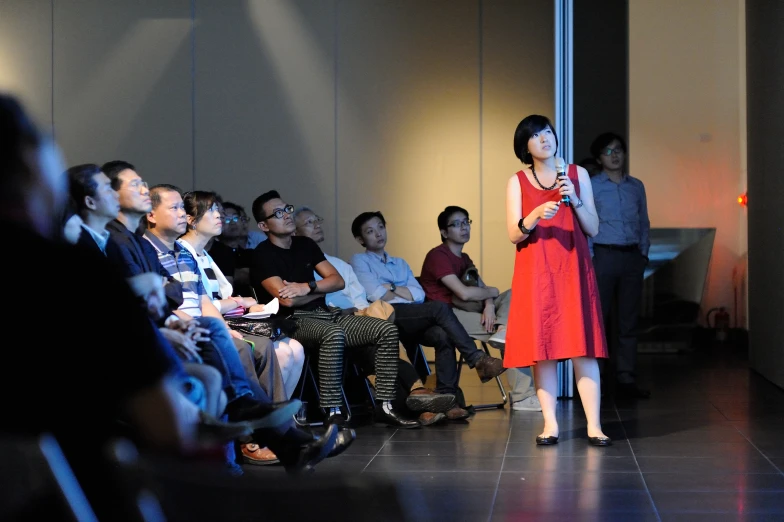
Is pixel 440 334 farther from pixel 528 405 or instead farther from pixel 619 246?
pixel 619 246

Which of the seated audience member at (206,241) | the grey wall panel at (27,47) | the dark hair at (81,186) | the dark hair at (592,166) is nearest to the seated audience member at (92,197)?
the dark hair at (81,186)

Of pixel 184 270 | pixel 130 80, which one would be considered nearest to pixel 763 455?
pixel 184 270

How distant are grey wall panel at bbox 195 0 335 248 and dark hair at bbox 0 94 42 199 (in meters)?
6.83

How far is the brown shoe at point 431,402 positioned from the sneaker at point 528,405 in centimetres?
69

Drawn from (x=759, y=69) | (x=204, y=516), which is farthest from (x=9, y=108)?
(x=759, y=69)

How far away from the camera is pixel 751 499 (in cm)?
343

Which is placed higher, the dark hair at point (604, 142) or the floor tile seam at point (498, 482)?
the dark hair at point (604, 142)

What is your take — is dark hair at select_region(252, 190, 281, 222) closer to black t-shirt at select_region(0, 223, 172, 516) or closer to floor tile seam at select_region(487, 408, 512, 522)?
floor tile seam at select_region(487, 408, 512, 522)

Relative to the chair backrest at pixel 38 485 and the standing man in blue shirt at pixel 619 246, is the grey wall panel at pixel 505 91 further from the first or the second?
the chair backrest at pixel 38 485

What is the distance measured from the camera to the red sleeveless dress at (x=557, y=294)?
4629mm

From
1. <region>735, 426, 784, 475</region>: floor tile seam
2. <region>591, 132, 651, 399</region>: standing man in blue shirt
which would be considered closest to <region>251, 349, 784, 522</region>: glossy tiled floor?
<region>735, 426, 784, 475</region>: floor tile seam

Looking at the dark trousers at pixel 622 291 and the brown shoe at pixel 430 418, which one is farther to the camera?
the dark trousers at pixel 622 291

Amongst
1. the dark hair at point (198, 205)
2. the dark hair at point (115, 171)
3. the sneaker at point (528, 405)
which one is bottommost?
the sneaker at point (528, 405)

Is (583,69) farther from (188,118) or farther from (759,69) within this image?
(188,118)
